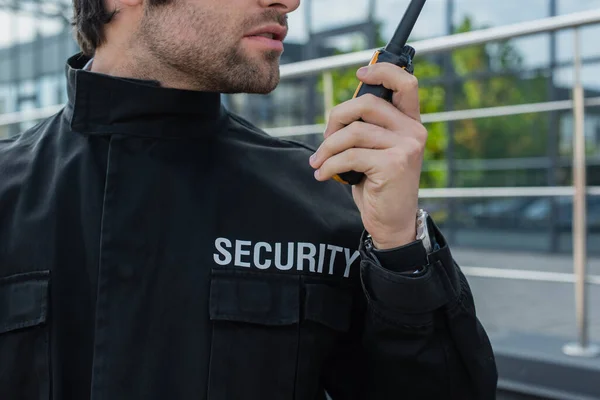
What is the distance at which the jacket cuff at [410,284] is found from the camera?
0.97 metres

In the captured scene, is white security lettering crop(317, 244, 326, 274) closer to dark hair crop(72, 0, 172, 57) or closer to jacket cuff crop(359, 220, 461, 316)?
jacket cuff crop(359, 220, 461, 316)

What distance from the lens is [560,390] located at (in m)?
1.99

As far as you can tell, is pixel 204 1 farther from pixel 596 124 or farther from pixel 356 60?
pixel 596 124

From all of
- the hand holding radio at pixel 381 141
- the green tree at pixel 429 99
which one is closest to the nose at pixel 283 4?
the hand holding radio at pixel 381 141

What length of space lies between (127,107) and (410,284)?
0.51m

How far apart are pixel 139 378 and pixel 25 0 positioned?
1307cm

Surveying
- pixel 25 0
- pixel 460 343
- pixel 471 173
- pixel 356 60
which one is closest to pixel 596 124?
pixel 471 173

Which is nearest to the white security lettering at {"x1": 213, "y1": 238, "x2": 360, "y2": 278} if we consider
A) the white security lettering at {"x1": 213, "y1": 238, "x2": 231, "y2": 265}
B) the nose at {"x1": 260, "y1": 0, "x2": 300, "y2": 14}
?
the white security lettering at {"x1": 213, "y1": 238, "x2": 231, "y2": 265}

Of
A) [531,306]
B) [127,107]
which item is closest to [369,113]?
[127,107]

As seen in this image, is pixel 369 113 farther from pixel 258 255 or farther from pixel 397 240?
pixel 258 255

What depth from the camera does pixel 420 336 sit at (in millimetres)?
1038

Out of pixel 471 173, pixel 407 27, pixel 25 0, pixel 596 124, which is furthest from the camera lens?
pixel 25 0

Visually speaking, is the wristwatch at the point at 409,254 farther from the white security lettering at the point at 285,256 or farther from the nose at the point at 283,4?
the nose at the point at 283,4

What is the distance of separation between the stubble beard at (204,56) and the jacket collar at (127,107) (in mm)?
44
